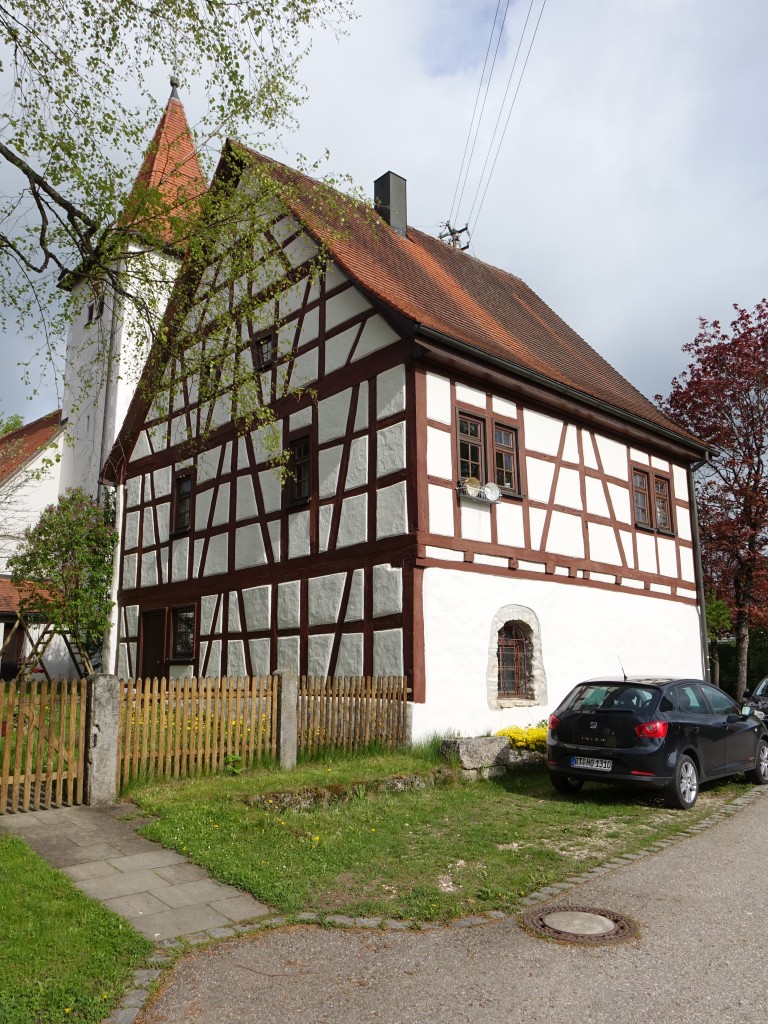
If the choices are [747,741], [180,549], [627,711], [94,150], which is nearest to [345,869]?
[627,711]

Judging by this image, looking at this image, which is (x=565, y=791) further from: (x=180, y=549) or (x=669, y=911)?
(x=180, y=549)

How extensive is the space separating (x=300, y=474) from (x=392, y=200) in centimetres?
699

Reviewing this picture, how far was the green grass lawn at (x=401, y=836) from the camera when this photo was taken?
5.61 meters

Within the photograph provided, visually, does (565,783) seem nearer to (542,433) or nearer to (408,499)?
Result: (408,499)

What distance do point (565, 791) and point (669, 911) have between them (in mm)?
4581

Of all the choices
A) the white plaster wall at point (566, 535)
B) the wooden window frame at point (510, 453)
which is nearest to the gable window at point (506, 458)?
the wooden window frame at point (510, 453)

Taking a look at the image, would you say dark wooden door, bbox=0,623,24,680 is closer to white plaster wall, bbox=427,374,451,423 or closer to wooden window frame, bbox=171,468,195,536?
wooden window frame, bbox=171,468,195,536

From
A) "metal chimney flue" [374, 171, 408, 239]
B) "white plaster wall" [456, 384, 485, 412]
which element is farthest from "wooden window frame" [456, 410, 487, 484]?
"metal chimney flue" [374, 171, 408, 239]

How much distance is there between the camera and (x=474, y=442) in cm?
1334

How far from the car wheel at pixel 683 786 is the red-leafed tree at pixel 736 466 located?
47.2ft

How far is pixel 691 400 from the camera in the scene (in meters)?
24.0

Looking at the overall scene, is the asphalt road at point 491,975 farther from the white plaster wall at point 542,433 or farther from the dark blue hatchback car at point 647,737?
the white plaster wall at point 542,433

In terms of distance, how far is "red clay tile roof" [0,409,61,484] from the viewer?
76.9ft

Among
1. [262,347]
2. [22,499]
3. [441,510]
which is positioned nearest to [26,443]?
[22,499]
